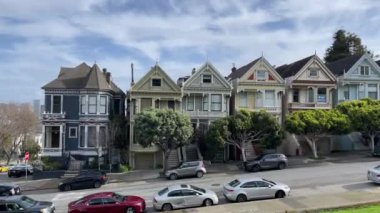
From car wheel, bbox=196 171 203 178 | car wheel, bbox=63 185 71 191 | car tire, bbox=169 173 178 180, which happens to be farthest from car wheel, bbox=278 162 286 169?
car wheel, bbox=63 185 71 191

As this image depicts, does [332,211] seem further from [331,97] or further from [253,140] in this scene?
[331,97]

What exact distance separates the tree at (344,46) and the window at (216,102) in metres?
34.9

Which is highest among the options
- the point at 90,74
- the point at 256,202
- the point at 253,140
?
the point at 90,74

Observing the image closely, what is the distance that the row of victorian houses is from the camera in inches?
1917

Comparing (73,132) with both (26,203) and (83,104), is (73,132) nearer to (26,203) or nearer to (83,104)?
(83,104)

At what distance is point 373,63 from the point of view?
53062 millimetres

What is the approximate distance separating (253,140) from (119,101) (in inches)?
690

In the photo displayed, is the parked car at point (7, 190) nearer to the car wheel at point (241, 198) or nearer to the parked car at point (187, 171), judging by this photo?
the parked car at point (187, 171)

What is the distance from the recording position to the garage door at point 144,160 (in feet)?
159

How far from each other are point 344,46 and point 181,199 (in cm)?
5974

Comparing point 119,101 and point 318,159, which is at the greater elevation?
point 119,101

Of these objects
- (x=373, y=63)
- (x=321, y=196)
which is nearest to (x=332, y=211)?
(x=321, y=196)

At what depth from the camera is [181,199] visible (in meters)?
26.1

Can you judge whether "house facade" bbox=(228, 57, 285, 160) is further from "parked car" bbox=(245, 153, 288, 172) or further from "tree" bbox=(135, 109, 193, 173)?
"parked car" bbox=(245, 153, 288, 172)
